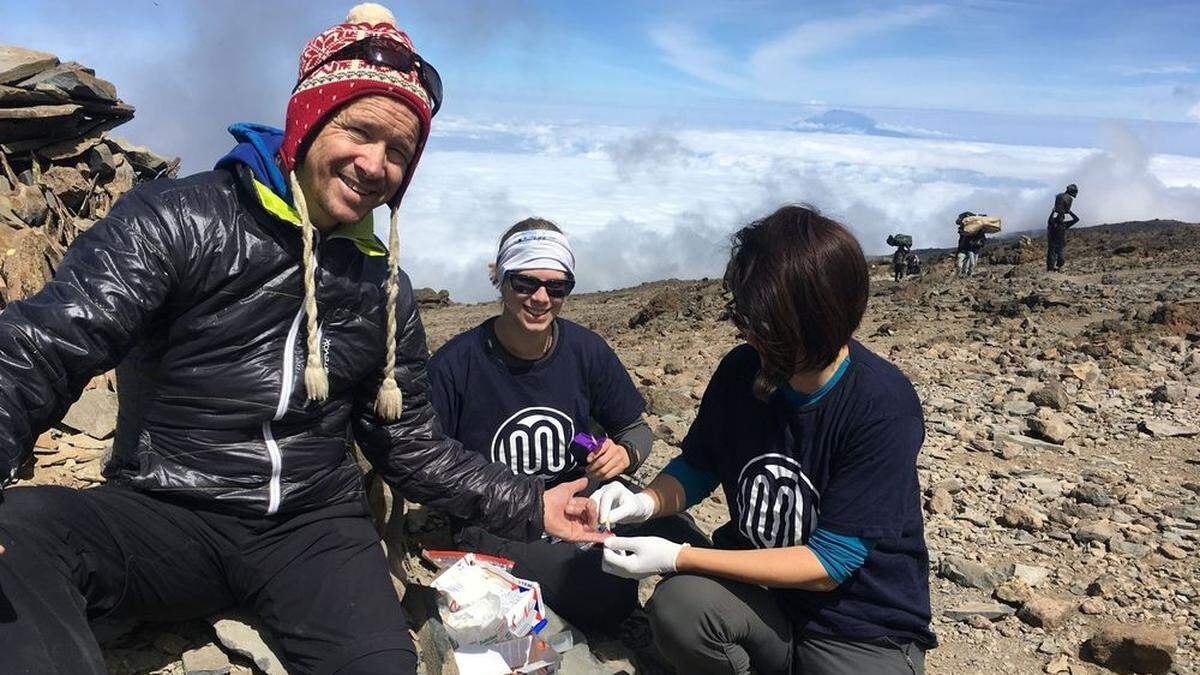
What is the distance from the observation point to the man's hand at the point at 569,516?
3.69 m

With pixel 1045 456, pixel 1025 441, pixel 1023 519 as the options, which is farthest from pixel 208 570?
pixel 1025 441

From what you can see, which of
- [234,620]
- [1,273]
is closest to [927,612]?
[234,620]

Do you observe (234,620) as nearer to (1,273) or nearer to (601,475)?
(601,475)

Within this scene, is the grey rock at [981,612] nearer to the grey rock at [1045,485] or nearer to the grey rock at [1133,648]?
the grey rock at [1133,648]

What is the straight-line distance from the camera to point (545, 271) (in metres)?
4.21

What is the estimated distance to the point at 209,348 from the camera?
9.29ft

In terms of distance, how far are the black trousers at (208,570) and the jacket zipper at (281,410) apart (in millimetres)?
111

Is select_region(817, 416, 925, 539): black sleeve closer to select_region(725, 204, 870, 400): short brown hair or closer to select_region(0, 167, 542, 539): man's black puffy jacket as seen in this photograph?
select_region(725, 204, 870, 400): short brown hair

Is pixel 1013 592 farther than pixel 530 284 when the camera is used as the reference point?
Yes

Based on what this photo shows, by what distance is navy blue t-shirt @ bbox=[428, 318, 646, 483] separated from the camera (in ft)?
13.8

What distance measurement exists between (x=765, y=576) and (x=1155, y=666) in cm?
214

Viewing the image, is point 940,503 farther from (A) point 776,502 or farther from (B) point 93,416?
(B) point 93,416

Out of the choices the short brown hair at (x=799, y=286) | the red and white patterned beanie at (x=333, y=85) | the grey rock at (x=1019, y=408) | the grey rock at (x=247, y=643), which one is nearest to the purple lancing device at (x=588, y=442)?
the short brown hair at (x=799, y=286)

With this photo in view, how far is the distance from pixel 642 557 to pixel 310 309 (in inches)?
60.0
